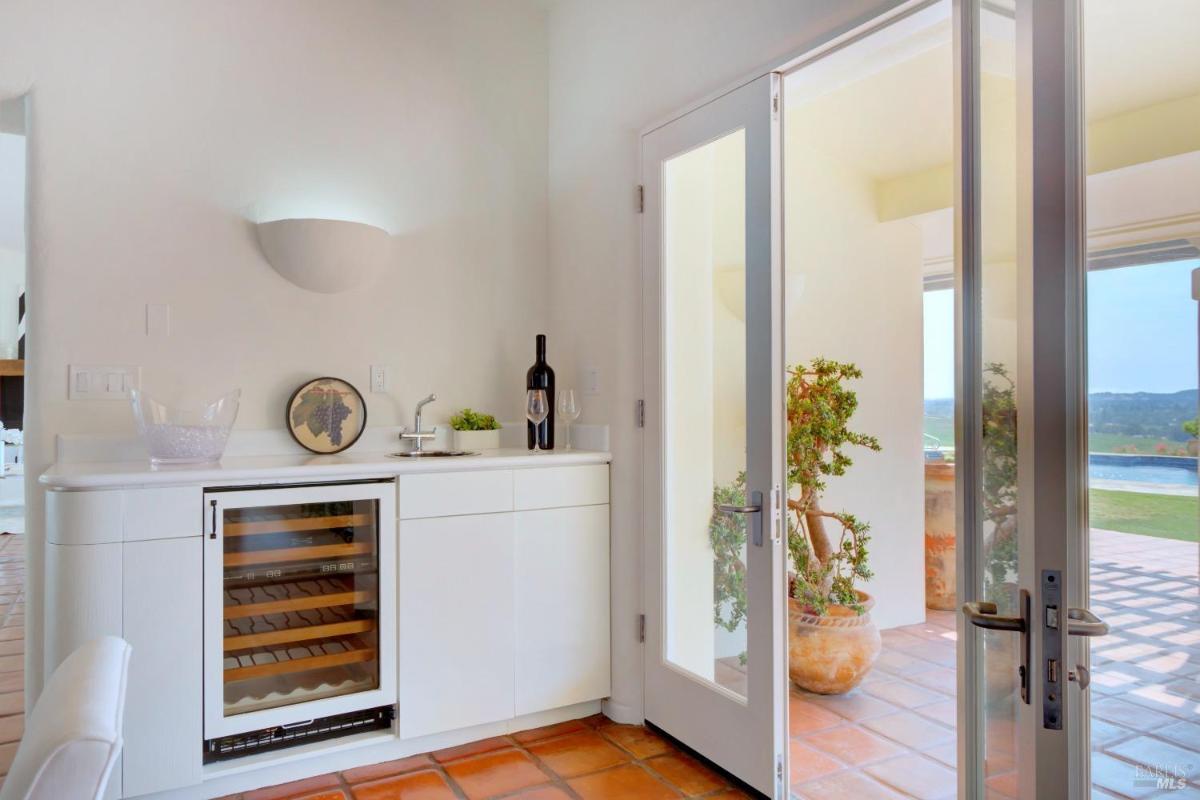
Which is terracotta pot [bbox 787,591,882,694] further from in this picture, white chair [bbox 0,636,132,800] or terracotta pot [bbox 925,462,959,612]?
white chair [bbox 0,636,132,800]

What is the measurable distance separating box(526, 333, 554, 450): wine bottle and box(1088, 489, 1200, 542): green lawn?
209 cm

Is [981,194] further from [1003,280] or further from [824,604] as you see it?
[824,604]

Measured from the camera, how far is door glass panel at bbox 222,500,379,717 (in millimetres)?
2324

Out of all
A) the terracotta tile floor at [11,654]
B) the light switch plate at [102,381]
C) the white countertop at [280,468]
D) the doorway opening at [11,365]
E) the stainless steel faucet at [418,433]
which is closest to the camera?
the white countertop at [280,468]

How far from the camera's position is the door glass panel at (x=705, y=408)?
7.69 ft

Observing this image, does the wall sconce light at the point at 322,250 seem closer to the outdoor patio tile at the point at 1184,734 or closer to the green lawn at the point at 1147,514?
the green lawn at the point at 1147,514

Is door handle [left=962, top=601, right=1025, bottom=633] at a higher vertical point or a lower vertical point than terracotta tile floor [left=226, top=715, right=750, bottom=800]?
higher

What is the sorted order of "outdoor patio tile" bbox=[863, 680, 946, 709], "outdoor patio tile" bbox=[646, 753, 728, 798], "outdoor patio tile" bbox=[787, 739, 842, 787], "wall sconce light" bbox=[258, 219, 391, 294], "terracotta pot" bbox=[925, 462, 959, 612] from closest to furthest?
"outdoor patio tile" bbox=[646, 753, 728, 798]
"outdoor patio tile" bbox=[787, 739, 842, 787]
"wall sconce light" bbox=[258, 219, 391, 294]
"outdoor patio tile" bbox=[863, 680, 946, 709]
"terracotta pot" bbox=[925, 462, 959, 612]

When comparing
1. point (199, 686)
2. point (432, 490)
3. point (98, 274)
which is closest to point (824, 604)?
point (432, 490)

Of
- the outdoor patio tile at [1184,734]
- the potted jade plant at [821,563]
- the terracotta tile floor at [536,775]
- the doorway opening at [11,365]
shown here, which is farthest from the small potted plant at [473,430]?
the doorway opening at [11,365]

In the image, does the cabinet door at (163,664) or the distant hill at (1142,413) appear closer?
the distant hill at (1142,413)

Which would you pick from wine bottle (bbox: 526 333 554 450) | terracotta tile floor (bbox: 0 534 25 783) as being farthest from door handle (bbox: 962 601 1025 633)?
terracotta tile floor (bbox: 0 534 25 783)

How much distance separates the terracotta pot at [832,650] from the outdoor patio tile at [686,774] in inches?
32.9

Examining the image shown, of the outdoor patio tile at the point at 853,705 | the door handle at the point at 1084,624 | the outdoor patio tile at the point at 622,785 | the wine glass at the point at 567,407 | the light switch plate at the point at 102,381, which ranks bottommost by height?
the outdoor patio tile at the point at 853,705
